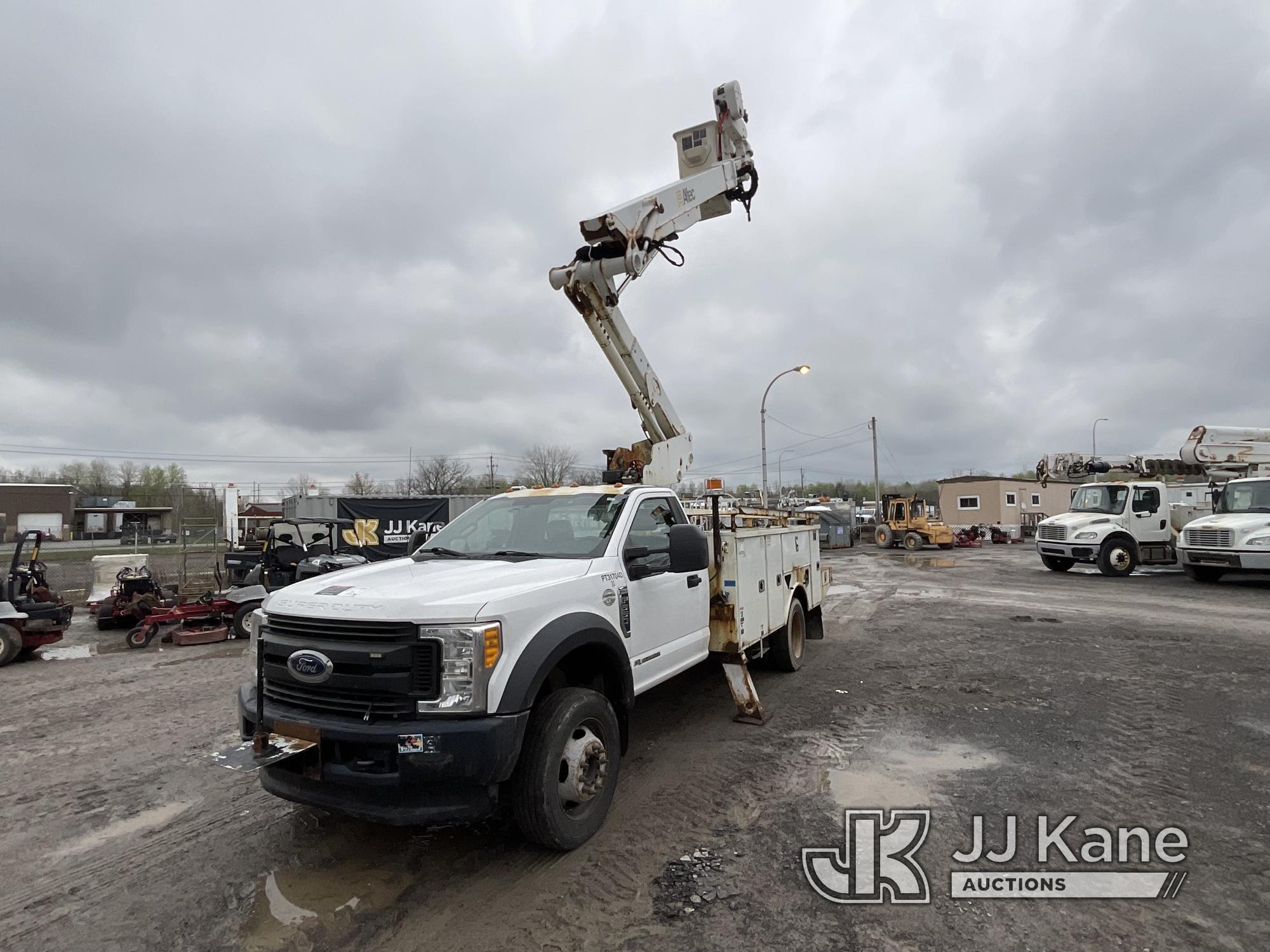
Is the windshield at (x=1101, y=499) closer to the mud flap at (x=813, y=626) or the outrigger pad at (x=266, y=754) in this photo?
the mud flap at (x=813, y=626)

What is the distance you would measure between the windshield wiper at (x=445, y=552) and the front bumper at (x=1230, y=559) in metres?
16.5

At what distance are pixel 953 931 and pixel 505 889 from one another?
1966 mm

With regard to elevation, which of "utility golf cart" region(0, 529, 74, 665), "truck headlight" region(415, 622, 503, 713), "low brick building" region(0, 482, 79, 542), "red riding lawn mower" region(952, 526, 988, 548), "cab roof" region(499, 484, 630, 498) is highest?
"low brick building" region(0, 482, 79, 542)

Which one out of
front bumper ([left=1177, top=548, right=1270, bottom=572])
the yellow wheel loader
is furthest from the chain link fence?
the yellow wheel loader

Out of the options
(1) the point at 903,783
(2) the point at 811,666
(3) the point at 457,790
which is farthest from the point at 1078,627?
(3) the point at 457,790

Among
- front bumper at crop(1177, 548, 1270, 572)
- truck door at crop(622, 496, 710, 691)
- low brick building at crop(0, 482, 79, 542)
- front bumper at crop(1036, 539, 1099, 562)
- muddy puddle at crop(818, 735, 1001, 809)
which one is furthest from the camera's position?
low brick building at crop(0, 482, 79, 542)

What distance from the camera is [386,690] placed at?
2.94 meters

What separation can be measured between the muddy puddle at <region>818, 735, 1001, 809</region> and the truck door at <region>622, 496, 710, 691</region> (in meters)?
1.23

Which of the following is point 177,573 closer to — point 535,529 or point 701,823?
point 535,529

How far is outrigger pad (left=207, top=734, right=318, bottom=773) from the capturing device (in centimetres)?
292

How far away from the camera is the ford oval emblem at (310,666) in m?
3.04

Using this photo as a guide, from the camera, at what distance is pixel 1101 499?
1833 cm

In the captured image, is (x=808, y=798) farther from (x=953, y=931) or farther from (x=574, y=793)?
(x=574, y=793)

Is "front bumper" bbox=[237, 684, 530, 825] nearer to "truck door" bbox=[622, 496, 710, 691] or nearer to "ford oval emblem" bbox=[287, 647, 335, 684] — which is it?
"ford oval emblem" bbox=[287, 647, 335, 684]
